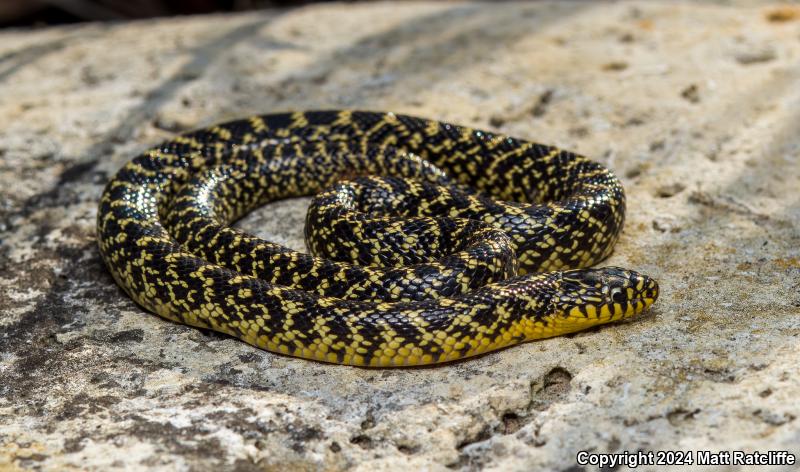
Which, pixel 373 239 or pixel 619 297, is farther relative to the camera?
pixel 373 239

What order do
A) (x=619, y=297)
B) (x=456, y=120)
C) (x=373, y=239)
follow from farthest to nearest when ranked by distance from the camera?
(x=456, y=120)
(x=373, y=239)
(x=619, y=297)

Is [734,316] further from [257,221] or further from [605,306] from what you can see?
[257,221]

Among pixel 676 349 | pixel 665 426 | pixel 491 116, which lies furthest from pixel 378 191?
pixel 665 426

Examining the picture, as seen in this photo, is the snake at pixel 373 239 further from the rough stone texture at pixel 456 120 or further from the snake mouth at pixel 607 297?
the rough stone texture at pixel 456 120

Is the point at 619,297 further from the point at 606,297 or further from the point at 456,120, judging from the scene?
the point at 456,120

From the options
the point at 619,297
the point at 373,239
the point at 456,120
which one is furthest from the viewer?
the point at 456,120

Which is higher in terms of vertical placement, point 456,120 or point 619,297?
point 456,120

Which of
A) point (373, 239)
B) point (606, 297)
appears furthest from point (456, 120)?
point (606, 297)

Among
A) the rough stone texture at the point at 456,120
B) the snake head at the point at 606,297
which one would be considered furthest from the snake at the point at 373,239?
the rough stone texture at the point at 456,120
